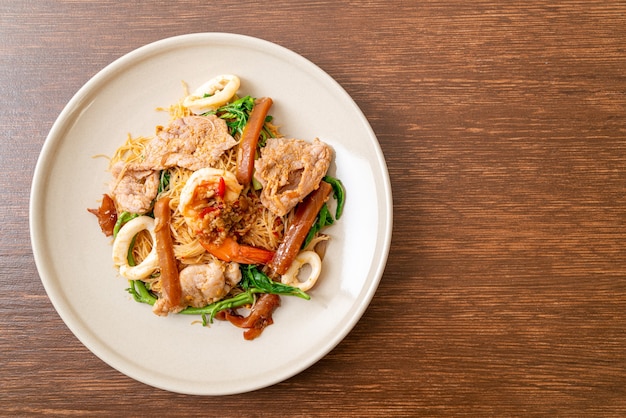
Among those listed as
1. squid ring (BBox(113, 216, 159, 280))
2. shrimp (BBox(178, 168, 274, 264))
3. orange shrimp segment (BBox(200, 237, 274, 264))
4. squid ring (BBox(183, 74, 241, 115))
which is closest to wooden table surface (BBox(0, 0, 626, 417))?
squid ring (BBox(183, 74, 241, 115))

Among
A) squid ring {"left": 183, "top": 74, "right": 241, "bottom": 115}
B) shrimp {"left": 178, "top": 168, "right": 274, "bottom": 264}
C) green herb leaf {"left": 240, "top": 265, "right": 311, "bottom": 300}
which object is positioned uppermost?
squid ring {"left": 183, "top": 74, "right": 241, "bottom": 115}

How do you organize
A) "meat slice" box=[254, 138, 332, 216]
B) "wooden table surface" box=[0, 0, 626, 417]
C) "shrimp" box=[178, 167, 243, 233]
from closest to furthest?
"shrimp" box=[178, 167, 243, 233], "meat slice" box=[254, 138, 332, 216], "wooden table surface" box=[0, 0, 626, 417]

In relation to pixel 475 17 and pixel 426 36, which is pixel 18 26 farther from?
pixel 475 17

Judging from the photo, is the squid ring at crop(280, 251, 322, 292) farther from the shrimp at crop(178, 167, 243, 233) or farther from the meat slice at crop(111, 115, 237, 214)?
the meat slice at crop(111, 115, 237, 214)

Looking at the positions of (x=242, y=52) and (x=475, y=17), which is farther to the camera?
(x=475, y=17)

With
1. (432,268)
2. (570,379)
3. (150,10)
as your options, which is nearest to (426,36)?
(432,268)

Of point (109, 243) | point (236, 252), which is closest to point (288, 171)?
point (236, 252)
